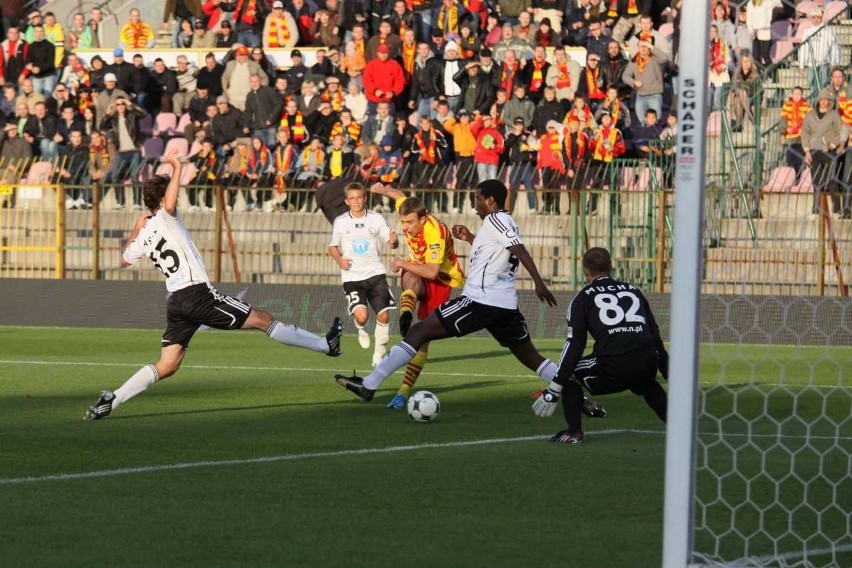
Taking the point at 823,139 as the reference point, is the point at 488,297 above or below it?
below

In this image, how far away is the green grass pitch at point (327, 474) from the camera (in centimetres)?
661

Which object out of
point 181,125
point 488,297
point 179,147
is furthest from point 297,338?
point 181,125

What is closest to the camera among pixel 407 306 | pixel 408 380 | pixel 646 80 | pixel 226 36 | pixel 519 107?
pixel 408 380

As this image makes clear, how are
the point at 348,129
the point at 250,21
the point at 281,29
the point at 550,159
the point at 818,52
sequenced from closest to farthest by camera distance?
the point at 818,52 → the point at 550,159 → the point at 348,129 → the point at 281,29 → the point at 250,21

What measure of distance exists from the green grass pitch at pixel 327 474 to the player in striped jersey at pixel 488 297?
568 mm

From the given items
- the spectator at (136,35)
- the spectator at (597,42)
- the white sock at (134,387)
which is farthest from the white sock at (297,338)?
the spectator at (136,35)

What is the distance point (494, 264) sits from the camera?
1156 centimetres

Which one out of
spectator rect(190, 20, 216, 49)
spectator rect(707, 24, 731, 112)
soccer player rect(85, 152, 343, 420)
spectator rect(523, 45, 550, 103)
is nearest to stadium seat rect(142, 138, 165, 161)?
spectator rect(190, 20, 216, 49)

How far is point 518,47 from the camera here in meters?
25.7

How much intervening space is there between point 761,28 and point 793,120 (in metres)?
0.93

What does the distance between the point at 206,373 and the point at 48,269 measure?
31.3 feet

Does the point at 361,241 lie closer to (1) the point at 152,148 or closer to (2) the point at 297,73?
(2) the point at 297,73

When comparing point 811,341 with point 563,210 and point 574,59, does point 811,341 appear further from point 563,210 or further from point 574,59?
point 574,59

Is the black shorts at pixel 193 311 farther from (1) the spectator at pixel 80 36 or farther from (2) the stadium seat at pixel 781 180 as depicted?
Answer: (1) the spectator at pixel 80 36
